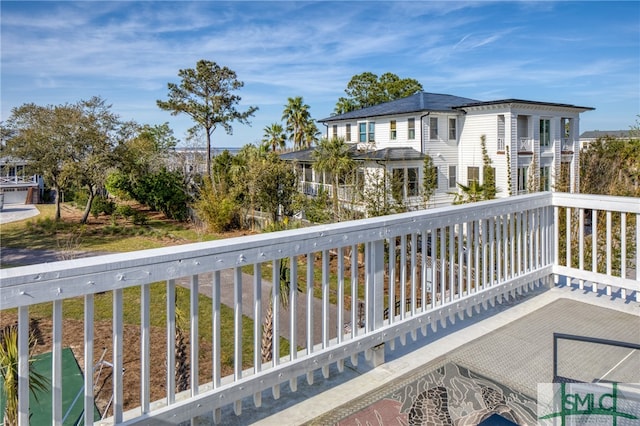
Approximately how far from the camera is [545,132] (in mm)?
21578

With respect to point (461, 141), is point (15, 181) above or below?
below

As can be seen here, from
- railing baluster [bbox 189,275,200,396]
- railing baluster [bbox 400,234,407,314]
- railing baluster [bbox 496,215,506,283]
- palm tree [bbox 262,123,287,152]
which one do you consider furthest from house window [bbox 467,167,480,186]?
railing baluster [bbox 189,275,200,396]

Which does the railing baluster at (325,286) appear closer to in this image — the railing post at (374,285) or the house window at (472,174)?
the railing post at (374,285)

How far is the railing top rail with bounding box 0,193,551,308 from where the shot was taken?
1428mm

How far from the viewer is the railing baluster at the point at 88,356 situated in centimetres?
157

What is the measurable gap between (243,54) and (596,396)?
24721 mm

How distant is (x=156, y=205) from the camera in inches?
829

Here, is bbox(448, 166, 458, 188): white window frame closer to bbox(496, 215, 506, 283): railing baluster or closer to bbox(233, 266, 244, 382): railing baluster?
bbox(496, 215, 506, 283): railing baluster

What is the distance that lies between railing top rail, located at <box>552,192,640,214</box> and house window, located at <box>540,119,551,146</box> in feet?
63.7

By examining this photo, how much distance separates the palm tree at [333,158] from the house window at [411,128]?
3.08 metres

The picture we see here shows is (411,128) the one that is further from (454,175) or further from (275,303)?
(275,303)

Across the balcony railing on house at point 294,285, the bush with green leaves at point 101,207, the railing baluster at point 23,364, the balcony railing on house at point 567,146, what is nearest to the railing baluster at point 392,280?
the balcony railing on house at point 294,285

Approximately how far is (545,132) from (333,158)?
1069cm

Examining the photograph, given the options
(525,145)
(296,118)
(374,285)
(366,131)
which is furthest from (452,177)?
(374,285)
